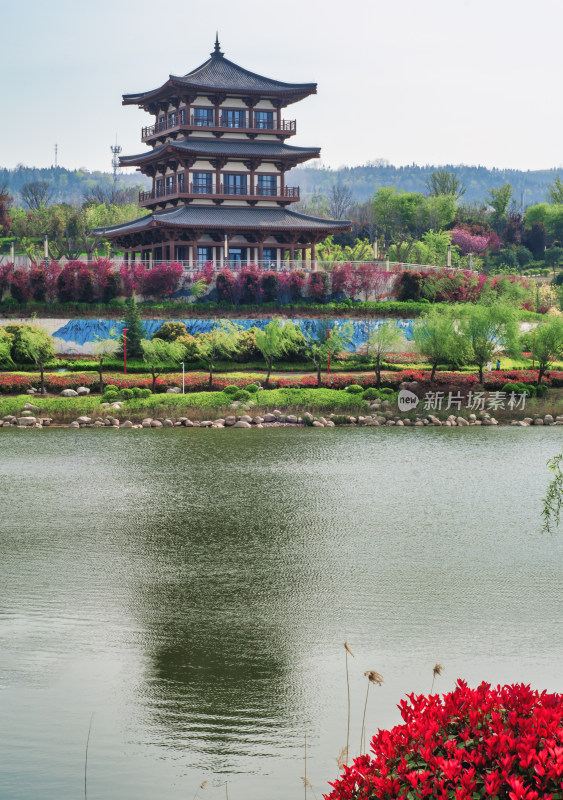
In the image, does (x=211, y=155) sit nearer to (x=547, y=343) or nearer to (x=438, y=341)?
(x=438, y=341)

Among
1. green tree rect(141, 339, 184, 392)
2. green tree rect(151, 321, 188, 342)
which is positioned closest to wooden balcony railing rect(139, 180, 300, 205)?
green tree rect(151, 321, 188, 342)

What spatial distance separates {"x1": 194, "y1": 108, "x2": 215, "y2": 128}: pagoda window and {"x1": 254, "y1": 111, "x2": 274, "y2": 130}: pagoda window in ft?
9.47

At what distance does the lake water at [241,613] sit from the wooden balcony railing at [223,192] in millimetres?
34581

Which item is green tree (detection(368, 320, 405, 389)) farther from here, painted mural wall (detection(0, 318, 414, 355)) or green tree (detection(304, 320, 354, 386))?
painted mural wall (detection(0, 318, 414, 355))

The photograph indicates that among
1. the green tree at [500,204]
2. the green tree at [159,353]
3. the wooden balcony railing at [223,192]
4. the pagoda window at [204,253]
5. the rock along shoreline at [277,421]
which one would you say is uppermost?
the green tree at [500,204]

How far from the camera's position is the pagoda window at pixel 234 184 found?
57.0 meters

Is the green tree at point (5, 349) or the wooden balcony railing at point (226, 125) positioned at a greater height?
the wooden balcony railing at point (226, 125)

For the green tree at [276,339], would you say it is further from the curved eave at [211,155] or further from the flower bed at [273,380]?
the curved eave at [211,155]

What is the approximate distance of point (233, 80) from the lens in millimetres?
56938

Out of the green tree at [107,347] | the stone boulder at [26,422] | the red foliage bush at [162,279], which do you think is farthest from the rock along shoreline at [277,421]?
the red foliage bush at [162,279]

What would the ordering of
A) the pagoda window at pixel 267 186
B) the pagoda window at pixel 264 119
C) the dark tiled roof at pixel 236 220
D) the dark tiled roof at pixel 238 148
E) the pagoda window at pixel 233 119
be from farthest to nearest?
1. the pagoda window at pixel 264 119
2. the pagoda window at pixel 267 186
3. the pagoda window at pixel 233 119
4. the dark tiled roof at pixel 238 148
5. the dark tiled roof at pixel 236 220

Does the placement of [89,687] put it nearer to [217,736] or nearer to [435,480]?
[217,736]

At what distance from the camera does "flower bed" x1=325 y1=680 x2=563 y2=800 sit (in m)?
4.55

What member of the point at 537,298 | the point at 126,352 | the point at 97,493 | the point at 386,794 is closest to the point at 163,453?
the point at 97,493
